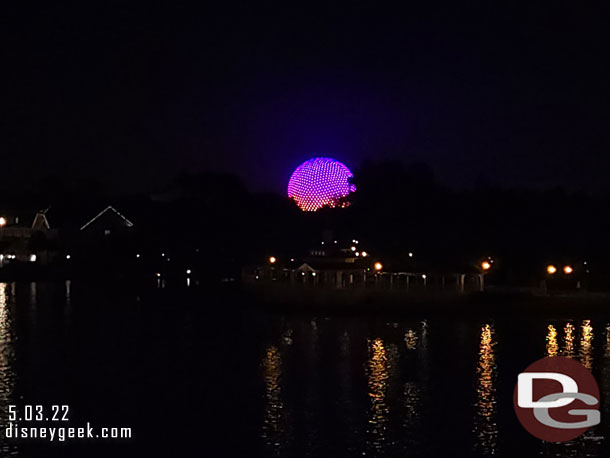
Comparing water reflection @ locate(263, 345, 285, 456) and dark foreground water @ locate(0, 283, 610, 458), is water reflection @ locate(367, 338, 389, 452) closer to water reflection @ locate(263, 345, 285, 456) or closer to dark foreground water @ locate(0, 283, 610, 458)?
dark foreground water @ locate(0, 283, 610, 458)

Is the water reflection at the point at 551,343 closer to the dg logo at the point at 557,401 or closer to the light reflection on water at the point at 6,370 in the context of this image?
the dg logo at the point at 557,401

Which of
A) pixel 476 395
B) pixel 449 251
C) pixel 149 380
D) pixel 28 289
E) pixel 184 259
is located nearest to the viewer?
pixel 476 395

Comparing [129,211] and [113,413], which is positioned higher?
[129,211]

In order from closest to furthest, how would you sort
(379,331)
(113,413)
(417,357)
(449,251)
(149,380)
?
(113,413), (149,380), (417,357), (379,331), (449,251)

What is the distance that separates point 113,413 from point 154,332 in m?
12.8

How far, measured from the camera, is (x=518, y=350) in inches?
1051

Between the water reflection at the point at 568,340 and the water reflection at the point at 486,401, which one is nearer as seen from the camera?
the water reflection at the point at 486,401

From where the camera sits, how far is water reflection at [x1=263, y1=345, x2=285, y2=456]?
1645 cm

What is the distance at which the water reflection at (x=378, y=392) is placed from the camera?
55.1 feet

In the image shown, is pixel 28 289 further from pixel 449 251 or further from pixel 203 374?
pixel 203 374

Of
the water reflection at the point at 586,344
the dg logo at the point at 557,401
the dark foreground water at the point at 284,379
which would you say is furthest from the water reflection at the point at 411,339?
the water reflection at the point at 586,344

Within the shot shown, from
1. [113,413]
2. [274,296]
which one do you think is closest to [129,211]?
[274,296]

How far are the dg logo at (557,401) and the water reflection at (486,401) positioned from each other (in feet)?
2.01

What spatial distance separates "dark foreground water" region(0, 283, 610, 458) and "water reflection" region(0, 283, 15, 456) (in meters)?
0.04
